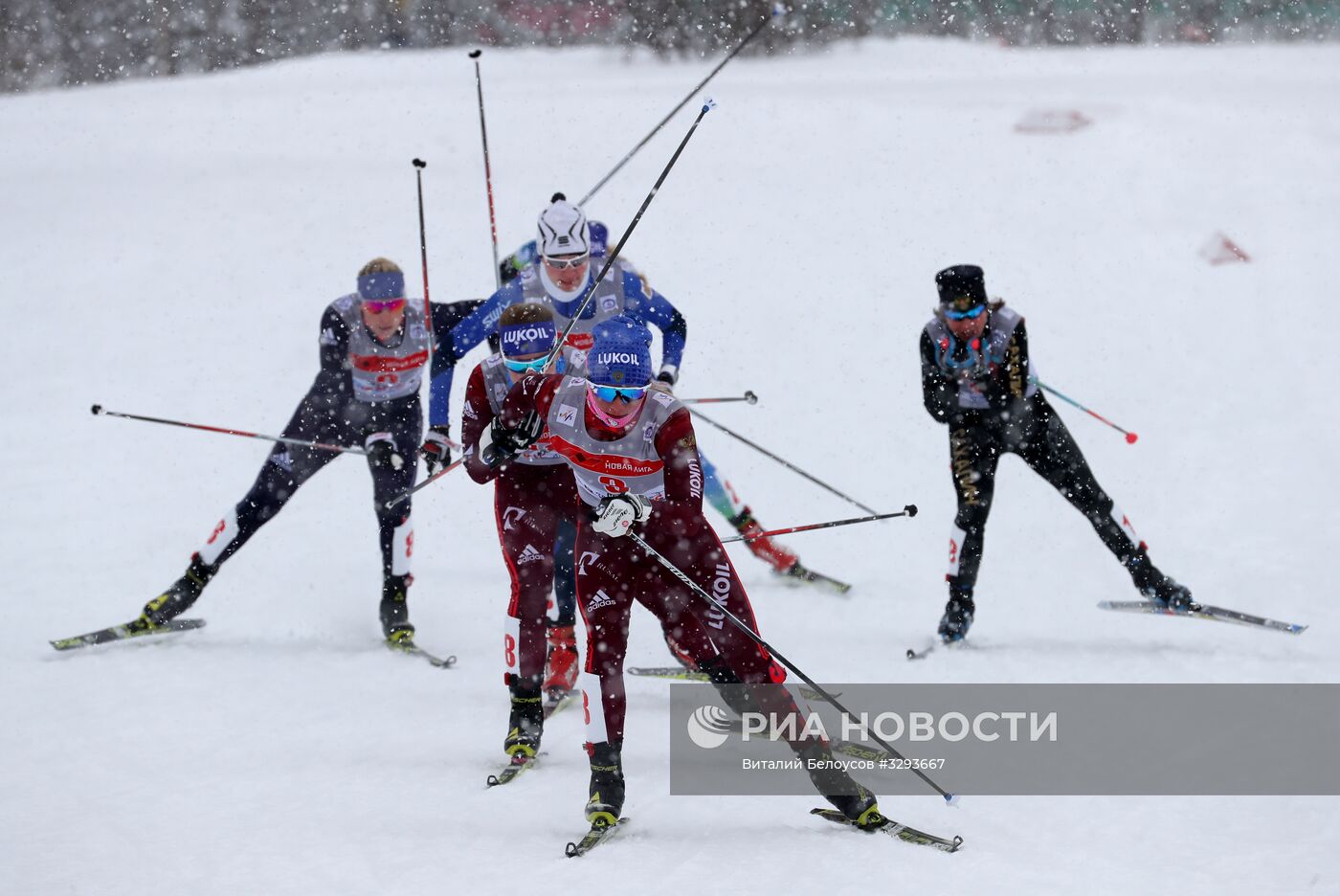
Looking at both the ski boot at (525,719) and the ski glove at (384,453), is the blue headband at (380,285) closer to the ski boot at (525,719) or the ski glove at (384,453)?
the ski glove at (384,453)

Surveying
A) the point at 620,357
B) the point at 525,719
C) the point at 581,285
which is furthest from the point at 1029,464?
the point at 525,719

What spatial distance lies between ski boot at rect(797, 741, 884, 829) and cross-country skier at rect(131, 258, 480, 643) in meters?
2.95

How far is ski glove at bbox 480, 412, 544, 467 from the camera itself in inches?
198

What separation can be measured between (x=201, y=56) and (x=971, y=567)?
21633 millimetres

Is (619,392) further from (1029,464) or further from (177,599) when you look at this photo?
(177,599)

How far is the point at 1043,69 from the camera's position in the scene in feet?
55.5

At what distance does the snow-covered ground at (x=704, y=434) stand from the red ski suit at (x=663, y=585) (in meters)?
0.55

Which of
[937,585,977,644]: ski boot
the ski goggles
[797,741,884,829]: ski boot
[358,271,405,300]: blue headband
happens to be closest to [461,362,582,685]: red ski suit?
the ski goggles

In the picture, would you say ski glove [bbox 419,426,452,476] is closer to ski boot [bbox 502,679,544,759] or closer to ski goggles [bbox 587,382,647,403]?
ski boot [bbox 502,679,544,759]

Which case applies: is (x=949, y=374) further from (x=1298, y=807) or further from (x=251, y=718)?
(x=251, y=718)

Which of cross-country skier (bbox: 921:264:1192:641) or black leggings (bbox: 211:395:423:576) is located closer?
cross-country skier (bbox: 921:264:1192:641)

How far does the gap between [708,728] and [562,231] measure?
2341 mm

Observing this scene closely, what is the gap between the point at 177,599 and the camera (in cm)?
682

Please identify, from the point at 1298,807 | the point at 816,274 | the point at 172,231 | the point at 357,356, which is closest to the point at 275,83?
the point at 172,231
